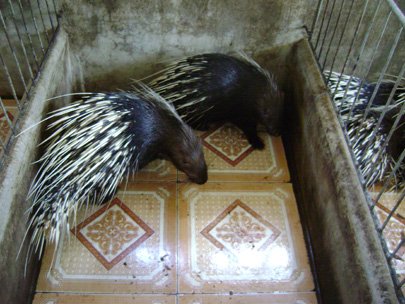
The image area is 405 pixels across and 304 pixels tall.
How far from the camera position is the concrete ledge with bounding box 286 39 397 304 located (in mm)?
1200

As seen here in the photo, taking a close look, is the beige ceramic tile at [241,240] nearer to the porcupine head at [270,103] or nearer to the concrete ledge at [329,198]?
the concrete ledge at [329,198]

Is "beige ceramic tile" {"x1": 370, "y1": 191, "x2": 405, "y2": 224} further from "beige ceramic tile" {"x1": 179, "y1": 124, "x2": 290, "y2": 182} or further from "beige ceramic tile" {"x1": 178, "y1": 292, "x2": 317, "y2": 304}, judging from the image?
"beige ceramic tile" {"x1": 178, "y1": 292, "x2": 317, "y2": 304}

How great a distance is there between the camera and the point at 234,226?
1770mm

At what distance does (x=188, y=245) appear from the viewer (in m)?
1.69

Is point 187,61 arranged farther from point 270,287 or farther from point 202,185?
point 270,287

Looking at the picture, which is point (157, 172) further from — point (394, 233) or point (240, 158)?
point (394, 233)

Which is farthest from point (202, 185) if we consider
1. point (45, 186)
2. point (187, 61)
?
point (45, 186)

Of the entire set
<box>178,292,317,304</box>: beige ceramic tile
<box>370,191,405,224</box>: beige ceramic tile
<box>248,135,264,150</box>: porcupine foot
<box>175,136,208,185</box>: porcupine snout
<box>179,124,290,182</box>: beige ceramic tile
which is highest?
<box>175,136,208,185</box>: porcupine snout

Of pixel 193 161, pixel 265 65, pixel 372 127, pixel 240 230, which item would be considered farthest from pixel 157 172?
pixel 372 127

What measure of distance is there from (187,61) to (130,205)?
30.1 inches

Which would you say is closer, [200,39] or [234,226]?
[234,226]

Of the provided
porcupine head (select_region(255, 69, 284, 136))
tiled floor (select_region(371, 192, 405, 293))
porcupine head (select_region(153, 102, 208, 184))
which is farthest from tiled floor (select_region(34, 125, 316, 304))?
tiled floor (select_region(371, 192, 405, 293))

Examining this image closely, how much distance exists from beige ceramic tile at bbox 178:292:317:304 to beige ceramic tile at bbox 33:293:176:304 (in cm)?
8

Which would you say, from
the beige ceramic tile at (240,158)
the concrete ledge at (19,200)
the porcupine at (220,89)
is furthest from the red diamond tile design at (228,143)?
the concrete ledge at (19,200)
